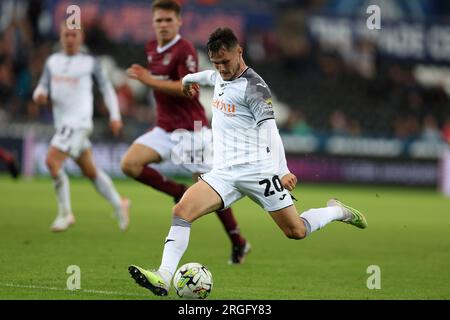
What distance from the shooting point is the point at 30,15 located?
79.3 feet

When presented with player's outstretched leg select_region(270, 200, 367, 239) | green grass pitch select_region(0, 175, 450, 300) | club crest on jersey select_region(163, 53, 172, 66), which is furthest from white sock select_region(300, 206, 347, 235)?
club crest on jersey select_region(163, 53, 172, 66)

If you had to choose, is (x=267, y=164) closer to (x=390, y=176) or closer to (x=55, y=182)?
(x=55, y=182)

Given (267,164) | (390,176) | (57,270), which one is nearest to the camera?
(267,164)

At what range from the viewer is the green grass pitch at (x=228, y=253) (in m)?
7.90

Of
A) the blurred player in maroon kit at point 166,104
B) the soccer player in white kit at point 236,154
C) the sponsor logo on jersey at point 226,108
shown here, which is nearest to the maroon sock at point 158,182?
the blurred player in maroon kit at point 166,104

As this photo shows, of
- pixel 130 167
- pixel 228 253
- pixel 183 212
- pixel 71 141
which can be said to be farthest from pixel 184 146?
pixel 183 212

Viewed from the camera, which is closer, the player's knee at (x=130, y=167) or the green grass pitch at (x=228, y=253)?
the green grass pitch at (x=228, y=253)

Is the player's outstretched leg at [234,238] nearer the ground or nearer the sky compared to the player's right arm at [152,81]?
nearer the ground

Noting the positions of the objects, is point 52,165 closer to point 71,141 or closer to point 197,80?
point 71,141

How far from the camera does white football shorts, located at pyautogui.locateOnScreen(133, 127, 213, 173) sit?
33.6 feet

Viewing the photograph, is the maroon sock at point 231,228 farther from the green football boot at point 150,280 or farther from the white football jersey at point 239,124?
the green football boot at point 150,280

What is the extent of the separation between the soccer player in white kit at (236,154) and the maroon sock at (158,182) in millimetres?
2869

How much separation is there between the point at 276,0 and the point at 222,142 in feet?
80.5
